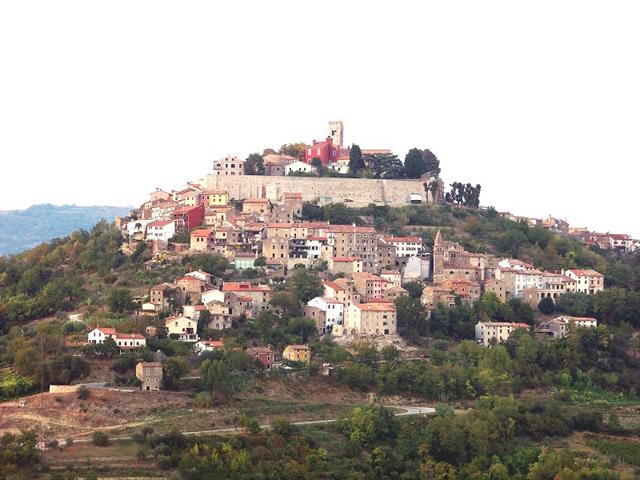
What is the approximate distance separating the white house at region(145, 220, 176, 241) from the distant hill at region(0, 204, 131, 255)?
260ft

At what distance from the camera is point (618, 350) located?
52.5 m

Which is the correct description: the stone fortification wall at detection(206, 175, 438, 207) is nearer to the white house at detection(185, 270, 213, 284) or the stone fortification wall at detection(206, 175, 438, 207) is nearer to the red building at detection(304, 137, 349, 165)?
the red building at detection(304, 137, 349, 165)

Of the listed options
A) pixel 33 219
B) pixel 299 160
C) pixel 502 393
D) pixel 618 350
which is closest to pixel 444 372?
pixel 502 393

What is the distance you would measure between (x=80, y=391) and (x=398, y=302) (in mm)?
15309

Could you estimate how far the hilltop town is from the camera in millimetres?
42000

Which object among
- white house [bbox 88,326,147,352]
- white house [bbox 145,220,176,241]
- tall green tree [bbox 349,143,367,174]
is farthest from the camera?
tall green tree [bbox 349,143,367,174]

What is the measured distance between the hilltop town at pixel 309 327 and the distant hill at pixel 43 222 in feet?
257

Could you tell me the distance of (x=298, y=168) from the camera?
67.9 m

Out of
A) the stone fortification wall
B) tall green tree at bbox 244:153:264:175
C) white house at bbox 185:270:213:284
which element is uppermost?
tall green tree at bbox 244:153:264:175

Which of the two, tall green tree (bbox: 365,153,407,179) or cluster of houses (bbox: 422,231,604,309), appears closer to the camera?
cluster of houses (bbox: 422,231,604,309)

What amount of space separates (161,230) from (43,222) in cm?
10118

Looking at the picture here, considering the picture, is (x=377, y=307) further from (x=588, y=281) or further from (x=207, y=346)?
(x=588, y=281)

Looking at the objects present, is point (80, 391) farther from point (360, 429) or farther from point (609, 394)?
point (609, 394)

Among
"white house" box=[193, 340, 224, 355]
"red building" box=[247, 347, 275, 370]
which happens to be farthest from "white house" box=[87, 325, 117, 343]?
"red building" box=[247, 347, 275, 370]
